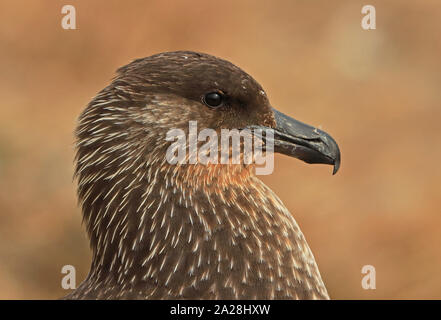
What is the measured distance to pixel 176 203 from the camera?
8.32 feet

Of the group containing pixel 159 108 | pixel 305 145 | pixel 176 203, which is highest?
pixel 159 108

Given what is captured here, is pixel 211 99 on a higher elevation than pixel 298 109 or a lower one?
lower

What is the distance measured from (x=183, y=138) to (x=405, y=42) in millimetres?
5512

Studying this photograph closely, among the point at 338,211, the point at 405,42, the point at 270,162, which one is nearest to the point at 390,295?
the point at 338,211

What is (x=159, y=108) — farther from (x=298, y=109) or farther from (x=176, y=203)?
(x=298, y=109)

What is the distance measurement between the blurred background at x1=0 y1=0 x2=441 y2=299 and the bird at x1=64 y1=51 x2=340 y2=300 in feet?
12.6

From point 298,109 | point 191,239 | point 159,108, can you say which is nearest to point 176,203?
point 191,239

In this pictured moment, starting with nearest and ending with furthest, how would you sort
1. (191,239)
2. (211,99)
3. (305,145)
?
(191,239) < (211,99) < (305,145)

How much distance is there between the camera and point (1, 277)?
626 centimetres

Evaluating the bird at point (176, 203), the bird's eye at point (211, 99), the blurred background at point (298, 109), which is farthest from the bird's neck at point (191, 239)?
the blurred background at point (298, 109)

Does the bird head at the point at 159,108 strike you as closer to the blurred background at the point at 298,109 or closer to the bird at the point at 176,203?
the bird at the point at 176,203

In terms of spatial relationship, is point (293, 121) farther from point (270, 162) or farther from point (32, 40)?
point (32, 40)

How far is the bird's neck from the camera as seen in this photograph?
97.0 inches

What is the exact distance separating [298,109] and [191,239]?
4985 millimetres
